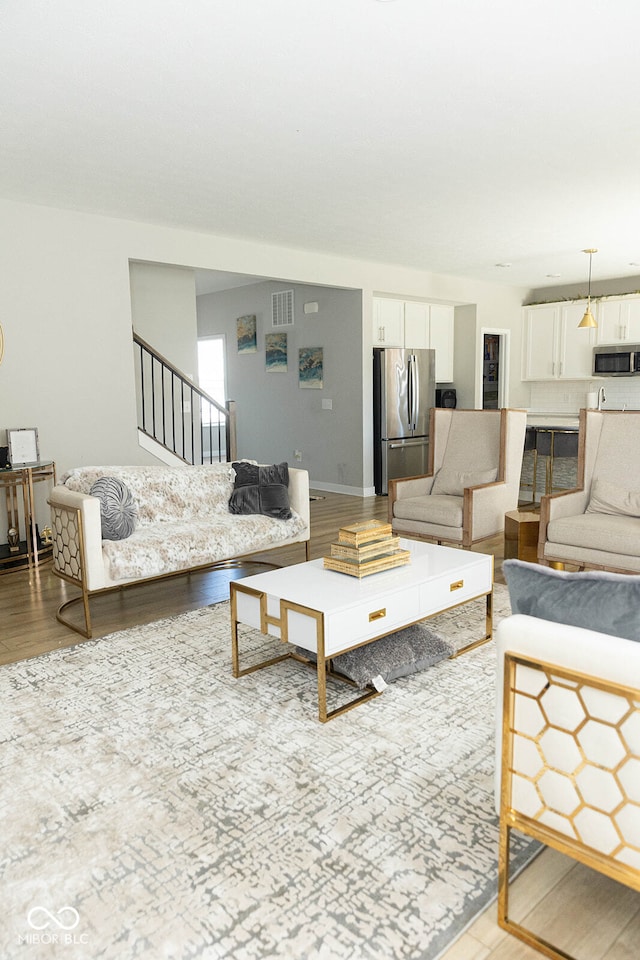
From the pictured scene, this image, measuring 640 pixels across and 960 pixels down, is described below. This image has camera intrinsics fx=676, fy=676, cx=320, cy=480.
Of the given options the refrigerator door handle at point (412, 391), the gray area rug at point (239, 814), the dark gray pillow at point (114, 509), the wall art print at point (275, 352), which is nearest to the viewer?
the gray area rug at point (239, 814)

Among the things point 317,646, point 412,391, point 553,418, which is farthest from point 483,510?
point 553,418

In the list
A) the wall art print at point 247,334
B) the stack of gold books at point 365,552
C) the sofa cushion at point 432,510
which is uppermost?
the wall art print at point 247,334

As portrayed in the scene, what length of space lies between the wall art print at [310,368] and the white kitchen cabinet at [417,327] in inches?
28.7

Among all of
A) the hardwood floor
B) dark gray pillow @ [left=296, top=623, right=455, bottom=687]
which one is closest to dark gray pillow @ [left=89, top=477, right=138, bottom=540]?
the hardwood floor

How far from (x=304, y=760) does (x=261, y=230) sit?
5026 mm

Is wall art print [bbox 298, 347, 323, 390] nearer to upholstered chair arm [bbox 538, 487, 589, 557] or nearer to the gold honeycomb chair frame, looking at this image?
upholstered chair arm [bbox 538, 487, 589, 557]

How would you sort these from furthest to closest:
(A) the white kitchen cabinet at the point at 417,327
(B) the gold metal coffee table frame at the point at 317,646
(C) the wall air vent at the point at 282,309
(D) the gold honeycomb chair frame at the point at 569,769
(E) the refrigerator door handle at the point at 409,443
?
(C) the wall air vent at the point at 282,309 → (A) the white kitchen cabinet at the point at 417,327 → (E) the refrigerator door handle at the point at 409,443 → (B) the gold metal coffee table frame at the point at 317,646 → (D) the gold honeycomb chair frame at the point at 569,769

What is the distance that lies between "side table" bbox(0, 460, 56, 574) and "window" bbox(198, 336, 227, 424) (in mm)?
5148

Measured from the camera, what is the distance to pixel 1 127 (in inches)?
144

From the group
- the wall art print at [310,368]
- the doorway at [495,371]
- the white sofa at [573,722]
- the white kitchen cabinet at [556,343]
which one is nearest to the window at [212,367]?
the wall art print at [310,368]

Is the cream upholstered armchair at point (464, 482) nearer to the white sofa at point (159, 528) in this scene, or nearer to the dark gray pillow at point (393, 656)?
the white sofa at point (159, 528)

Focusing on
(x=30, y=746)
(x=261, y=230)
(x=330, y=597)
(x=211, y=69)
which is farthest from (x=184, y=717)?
(x=261, y=230)

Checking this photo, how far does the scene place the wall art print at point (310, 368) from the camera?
27.6 ft

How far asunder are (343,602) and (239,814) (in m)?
0.92
